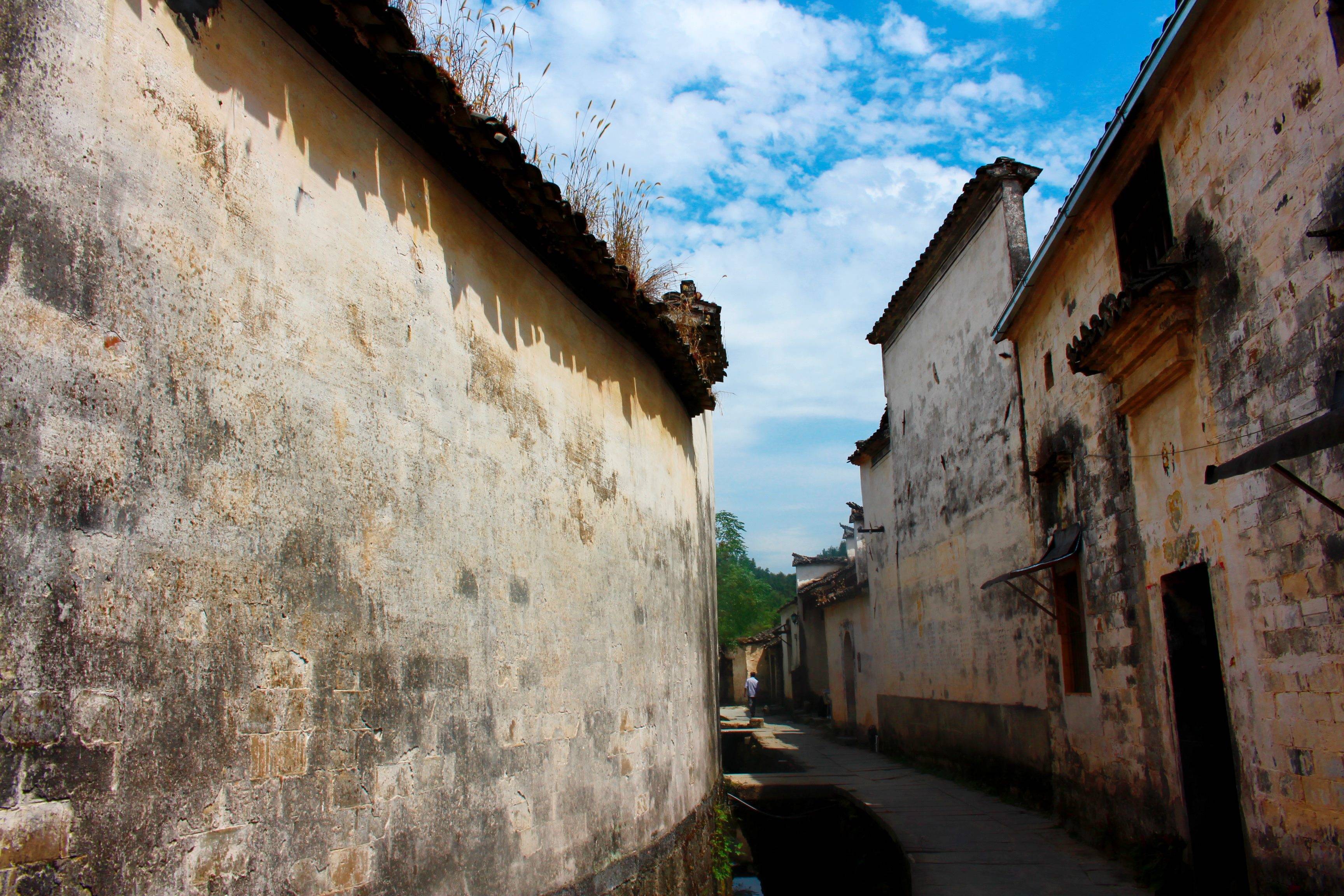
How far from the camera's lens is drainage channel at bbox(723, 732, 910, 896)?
10508 millimetres

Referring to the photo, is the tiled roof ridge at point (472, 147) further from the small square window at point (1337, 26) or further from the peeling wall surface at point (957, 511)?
the peeling wall surface at point (957, 511)

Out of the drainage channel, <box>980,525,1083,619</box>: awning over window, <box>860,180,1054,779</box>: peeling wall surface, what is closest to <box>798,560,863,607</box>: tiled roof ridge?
<box>860,180,1054,779</box>: peeling wall surface

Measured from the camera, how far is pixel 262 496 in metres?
2.99

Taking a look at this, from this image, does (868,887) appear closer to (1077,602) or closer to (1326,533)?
(1077,602)

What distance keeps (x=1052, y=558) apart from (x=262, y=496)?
26.9 feet

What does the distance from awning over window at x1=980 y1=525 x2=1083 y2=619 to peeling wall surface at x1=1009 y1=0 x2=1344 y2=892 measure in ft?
2.11

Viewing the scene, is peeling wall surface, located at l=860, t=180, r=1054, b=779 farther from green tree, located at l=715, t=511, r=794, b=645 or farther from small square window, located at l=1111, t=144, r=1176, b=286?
green tree, located at l=715, t=511, r=794, b=645

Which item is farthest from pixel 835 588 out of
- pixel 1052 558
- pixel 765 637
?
pixel 1052 558

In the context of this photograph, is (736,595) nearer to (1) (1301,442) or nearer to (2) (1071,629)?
(2) (1071,629)

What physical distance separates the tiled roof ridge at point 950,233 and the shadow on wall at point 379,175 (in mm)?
7859

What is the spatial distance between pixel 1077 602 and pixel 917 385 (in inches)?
260

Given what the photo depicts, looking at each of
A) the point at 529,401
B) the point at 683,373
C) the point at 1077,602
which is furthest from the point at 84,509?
the point at 1077,602

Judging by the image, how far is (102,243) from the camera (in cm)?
257

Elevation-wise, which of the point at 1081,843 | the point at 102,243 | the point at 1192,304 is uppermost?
the point at 1192,304
